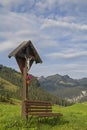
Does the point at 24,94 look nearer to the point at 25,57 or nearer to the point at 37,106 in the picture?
the point at 37,106

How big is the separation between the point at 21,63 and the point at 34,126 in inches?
209

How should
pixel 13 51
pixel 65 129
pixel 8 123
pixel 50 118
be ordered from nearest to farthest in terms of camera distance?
pixel 8 123, pixel 65 129, pixel 13 51, pixel 50 118

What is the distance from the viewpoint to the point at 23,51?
24.9 metres

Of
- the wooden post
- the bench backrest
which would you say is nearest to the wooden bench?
the bench backrest

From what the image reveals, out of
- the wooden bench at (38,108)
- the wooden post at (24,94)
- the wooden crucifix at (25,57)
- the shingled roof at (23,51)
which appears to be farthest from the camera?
the wooden crucifix at (25,57)

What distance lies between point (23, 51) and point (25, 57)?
1.68 ft

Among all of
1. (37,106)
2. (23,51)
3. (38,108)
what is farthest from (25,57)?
(38,108)

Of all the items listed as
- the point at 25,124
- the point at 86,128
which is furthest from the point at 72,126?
the point at 25,124

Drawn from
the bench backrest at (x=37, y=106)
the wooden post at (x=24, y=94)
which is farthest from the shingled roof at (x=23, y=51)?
the bench backrest at (x=37, y=106)

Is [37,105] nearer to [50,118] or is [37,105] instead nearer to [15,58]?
[50,118]

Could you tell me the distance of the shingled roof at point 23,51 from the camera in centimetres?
2379

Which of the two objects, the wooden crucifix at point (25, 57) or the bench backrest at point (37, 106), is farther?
the wooden crucifix at point (25, 57)

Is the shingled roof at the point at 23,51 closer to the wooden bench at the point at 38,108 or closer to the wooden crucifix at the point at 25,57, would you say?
the wooden crucifix at the point at 25,57

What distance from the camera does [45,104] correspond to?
25344 millimetres
